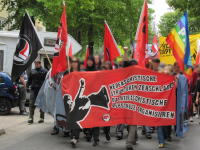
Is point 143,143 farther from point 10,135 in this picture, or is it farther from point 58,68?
point 10,135

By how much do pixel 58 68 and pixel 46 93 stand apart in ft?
3.52

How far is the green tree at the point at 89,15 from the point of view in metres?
20.0

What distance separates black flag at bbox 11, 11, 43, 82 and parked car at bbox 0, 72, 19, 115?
13.8 ft

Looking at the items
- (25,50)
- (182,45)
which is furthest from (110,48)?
(25,50)

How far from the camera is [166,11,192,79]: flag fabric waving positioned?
26.5ft

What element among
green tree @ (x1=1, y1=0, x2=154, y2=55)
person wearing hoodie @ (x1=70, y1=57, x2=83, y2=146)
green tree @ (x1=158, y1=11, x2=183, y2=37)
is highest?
green tree @ (x1=158, y1=11, x2=183, y2=37)

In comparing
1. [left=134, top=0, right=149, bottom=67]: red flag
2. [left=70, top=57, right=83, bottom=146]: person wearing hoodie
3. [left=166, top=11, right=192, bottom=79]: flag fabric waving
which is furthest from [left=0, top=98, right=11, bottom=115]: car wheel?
[left=166, top=11, right=192, bottom=79]: flag fabric waving

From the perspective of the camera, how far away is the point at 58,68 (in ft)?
25.4

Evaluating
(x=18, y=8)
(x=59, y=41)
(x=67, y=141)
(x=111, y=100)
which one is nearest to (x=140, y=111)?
(x=111, y=100)

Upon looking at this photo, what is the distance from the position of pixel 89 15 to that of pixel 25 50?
14.6 m

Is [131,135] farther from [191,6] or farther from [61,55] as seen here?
[191,6]

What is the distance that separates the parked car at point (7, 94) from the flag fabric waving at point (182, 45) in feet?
21.8

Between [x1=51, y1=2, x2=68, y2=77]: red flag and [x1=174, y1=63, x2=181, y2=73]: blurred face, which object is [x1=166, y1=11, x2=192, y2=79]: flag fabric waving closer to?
[x1=174, y1=63, x2=181, y2=73]: blurred face

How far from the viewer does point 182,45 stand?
823 centimetres
